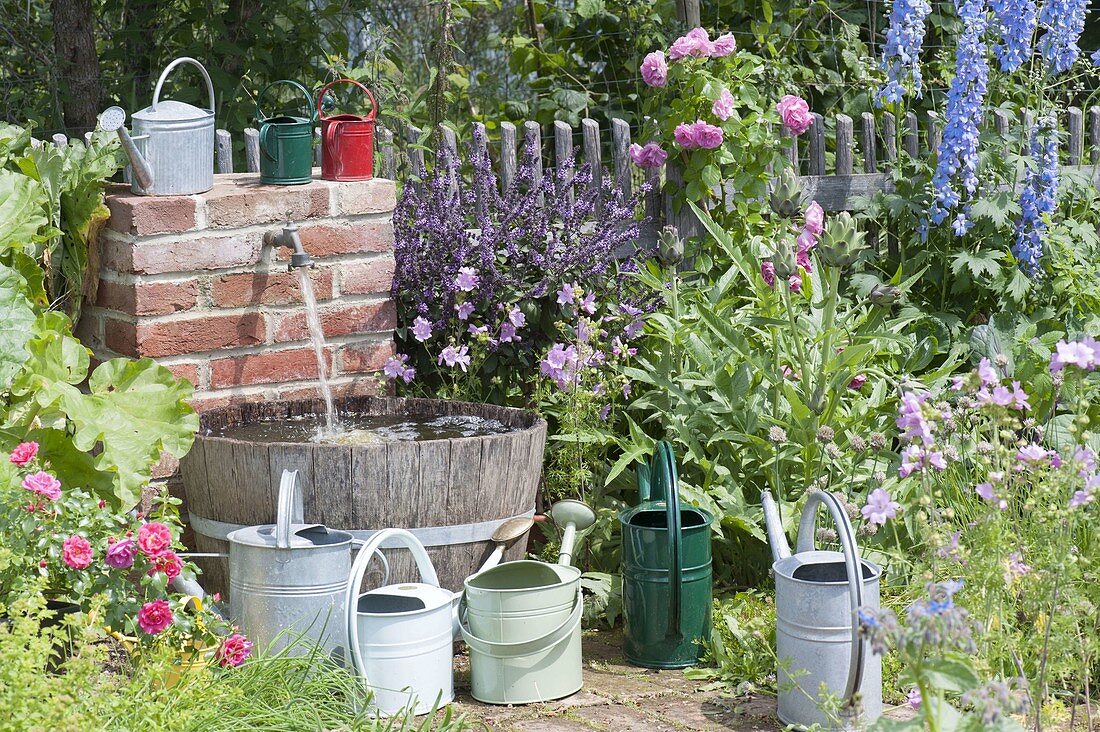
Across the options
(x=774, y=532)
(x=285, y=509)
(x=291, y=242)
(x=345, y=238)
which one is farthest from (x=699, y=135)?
(x=285, y=509)

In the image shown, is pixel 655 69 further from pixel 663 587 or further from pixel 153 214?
pixel 663 587

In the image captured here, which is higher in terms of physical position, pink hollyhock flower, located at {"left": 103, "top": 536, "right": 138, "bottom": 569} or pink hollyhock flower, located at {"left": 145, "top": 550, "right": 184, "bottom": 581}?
pink hollyhock flower, located at {"left": 103, "top": 536, "right": 138, "bottom": 569}

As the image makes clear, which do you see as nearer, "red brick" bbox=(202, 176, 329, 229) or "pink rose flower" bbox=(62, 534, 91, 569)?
"pink rose flower" bbox=(62, 534, 91, 569)

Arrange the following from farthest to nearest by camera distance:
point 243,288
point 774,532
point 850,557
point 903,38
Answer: point 903,38 → point 243,288 → point 774,532 → point 850,557

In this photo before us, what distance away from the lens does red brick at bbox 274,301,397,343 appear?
3.39 metres

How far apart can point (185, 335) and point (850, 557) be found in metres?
1.82

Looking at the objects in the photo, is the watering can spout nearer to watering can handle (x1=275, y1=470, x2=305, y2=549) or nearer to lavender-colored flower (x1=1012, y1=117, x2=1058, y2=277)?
watering can handle (x1=275, y1=470, x2=305, y2=549)

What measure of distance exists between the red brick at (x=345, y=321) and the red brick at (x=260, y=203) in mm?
272

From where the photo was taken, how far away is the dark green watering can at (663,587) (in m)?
2.97

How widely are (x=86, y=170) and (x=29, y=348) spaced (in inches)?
21.8

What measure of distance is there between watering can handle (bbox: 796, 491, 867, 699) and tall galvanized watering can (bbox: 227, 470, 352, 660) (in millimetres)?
1009

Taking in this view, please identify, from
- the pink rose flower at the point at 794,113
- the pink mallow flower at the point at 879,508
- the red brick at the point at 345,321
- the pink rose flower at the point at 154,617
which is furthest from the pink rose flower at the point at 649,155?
the pink rose flower at the point at 154,617

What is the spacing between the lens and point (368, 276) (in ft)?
11.5

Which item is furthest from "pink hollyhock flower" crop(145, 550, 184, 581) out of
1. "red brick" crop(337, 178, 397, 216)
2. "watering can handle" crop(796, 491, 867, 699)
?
"watering can handle" crop(796, 491, 867, 699)
